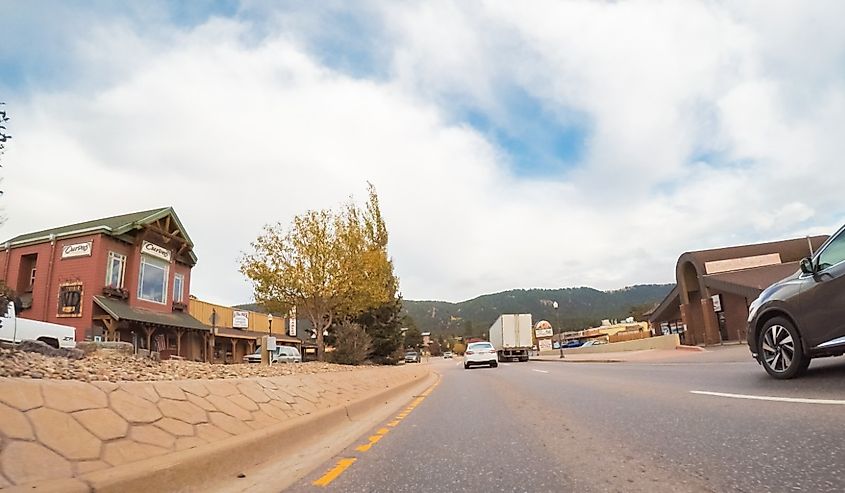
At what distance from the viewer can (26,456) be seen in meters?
3.95

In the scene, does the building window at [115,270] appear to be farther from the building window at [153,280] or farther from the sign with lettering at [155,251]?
the sign with lettering at [155,251]

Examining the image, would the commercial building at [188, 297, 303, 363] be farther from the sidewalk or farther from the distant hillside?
the distant hillside

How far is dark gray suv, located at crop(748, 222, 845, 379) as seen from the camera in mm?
7320

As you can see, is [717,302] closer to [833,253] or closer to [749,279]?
[749,279]

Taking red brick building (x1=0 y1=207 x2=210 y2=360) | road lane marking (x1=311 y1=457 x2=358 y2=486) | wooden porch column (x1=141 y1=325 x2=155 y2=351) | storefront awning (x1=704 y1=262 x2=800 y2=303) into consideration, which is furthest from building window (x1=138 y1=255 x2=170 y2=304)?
storefront awning (x1=704 y1=262 x2=800 y2=303)

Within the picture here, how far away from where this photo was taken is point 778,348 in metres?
8.52

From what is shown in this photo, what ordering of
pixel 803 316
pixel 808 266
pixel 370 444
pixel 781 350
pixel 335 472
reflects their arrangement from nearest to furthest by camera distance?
pixel 335 472
pixel 370 444
pixel 803 316
pixel 808 266
pixel 781 350

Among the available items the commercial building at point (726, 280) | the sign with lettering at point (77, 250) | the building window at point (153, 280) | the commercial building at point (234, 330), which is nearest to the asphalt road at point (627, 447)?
the sign with lettering at point (77, 250)

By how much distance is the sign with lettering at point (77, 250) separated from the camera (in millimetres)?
26031

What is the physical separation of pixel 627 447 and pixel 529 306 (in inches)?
6409

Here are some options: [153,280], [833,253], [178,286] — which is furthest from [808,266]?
[178,286]

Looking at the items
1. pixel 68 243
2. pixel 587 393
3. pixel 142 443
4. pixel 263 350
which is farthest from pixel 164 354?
pixel 142 443

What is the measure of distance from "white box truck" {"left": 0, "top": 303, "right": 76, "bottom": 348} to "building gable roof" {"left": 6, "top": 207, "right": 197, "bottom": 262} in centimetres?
834

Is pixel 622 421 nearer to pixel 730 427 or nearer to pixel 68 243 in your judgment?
pixel 730 427
